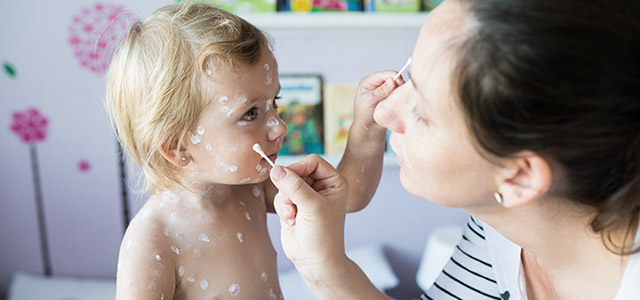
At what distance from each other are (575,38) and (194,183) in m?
0.78

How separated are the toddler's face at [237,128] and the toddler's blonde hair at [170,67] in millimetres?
21

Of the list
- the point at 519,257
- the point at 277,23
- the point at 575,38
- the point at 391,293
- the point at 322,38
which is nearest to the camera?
the point at 575,38

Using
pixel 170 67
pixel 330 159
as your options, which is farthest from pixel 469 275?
pixel 330 159

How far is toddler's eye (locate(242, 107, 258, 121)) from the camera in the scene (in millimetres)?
989

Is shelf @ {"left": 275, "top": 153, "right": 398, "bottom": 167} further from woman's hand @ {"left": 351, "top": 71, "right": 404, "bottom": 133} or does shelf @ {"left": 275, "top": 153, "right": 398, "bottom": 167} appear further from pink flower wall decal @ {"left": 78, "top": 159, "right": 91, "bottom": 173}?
woman's hand @ {"left": 351, "top": 71, "right": 404, "bottom": 133}

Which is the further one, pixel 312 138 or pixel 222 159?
pixel 312 138

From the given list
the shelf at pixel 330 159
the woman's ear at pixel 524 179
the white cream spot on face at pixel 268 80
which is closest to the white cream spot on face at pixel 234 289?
the white cream spot on face at pixel 268 80

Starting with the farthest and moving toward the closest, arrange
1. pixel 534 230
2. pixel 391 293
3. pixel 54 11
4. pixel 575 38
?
pixel 391 293
pixel 54 11
pixel 534 230
pixel 575 38

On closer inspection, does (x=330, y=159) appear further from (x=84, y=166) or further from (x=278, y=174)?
(x=278, y=174)

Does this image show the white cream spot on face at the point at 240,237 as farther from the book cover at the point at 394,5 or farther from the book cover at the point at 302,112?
the book cover at the point at 394,5

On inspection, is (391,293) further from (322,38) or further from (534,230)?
(534,230)

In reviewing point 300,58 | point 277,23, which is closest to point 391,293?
point 300,58

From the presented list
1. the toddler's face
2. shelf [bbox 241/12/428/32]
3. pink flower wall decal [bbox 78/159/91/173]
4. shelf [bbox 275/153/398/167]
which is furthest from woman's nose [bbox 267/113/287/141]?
pink flower wall decal [bbox 78/159/91/173]

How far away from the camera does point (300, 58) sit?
6.97ft
